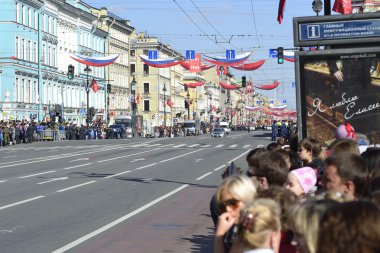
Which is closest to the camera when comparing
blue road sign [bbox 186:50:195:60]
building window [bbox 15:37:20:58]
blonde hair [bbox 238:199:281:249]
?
blonde hair [bbox 238:199:281:249]

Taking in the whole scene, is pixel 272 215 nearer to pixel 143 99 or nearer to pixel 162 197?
pixel 162 197

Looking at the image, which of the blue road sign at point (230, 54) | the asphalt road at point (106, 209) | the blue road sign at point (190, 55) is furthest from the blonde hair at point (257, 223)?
the blue road sign at point (190, 55)

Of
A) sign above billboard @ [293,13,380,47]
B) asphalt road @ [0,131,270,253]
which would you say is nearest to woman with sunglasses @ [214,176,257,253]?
asphalt road @ [0,131,270,253]

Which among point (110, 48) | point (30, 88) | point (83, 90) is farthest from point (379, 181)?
point (110, 48)

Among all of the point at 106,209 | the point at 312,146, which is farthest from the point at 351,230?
the point at 106,209

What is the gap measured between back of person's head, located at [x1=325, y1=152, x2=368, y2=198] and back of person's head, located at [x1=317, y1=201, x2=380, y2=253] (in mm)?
2071

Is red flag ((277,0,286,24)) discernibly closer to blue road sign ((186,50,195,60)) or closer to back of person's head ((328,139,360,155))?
back of person's head ((328,139,360,155))

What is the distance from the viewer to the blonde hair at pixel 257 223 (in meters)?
4.33

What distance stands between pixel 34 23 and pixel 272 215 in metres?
78.0

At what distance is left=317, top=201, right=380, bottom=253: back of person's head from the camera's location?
3449 millimetres

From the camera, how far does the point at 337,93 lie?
1686 centimetres

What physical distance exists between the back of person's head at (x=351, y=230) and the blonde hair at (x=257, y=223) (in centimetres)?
76

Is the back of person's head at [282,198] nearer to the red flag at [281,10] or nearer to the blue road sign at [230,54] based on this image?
the red flag at [281,10]

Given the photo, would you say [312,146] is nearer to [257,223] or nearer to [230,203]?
[230,203]
